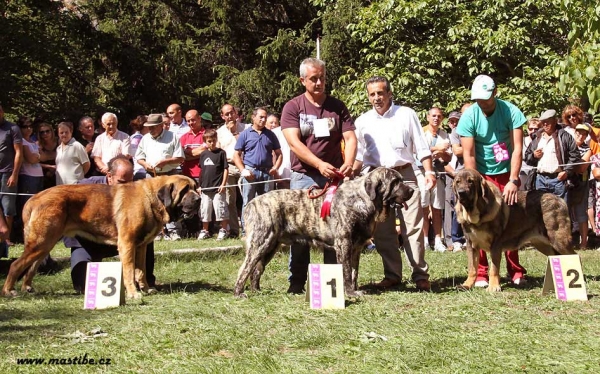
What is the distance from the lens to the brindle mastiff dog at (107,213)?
8.18 metres

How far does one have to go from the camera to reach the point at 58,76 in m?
20.5

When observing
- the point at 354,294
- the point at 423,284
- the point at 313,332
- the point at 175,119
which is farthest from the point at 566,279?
the point at 175,119

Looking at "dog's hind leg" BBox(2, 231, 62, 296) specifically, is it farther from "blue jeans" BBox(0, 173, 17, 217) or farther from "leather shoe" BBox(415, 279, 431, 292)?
"leather shoe" BBox(415, 279, 431, 292)

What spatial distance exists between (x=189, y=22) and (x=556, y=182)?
1459 centimetres

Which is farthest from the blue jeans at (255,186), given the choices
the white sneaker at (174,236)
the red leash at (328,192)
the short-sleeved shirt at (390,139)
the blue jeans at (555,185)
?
the red leash at (328,192)

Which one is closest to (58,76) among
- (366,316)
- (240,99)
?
(240,99)

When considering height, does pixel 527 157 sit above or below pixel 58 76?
below

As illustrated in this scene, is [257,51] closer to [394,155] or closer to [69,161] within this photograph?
[69,161]

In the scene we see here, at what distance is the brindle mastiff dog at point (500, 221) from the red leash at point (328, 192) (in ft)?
4.05

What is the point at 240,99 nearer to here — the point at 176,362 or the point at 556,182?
the point at 556,182

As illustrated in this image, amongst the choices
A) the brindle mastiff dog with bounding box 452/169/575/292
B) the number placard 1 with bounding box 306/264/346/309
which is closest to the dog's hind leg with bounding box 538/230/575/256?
the brindle mastiff dog with bounding box 452/169/575/292

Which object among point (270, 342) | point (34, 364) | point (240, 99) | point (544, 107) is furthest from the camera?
point (240, 99)

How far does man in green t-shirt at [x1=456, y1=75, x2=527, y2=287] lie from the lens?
8.31m

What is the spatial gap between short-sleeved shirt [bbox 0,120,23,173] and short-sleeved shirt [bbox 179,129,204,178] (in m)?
3.14
